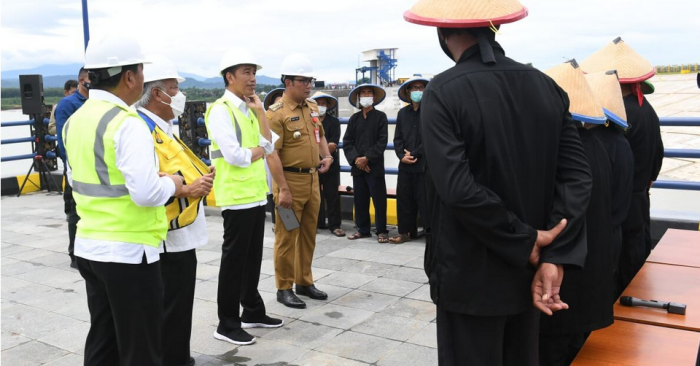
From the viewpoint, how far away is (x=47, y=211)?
9.22 m

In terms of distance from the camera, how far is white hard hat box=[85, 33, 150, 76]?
2506mm

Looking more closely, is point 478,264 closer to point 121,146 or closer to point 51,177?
point 121,146

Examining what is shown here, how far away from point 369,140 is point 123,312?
4857mm

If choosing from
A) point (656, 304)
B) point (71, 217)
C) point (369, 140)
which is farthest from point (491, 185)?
point (369, 140)

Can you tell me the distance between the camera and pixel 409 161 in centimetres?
670

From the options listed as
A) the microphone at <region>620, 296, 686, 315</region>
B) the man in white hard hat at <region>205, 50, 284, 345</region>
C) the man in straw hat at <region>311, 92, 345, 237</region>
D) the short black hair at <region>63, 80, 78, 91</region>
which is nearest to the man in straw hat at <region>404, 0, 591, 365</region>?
the microphone at <region>620, 296, 686, 315</region>

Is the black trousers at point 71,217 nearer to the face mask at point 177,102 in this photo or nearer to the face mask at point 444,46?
the face mask at point 177,102

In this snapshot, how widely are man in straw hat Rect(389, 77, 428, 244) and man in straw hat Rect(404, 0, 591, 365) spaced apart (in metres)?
4.63

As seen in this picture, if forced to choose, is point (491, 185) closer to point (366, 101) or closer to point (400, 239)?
point (400, 239)

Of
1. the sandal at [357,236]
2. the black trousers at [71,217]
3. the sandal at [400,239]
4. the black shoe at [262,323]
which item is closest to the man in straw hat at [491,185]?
the black shoe at [262,323]

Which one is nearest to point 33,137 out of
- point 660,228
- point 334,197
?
point 334,197

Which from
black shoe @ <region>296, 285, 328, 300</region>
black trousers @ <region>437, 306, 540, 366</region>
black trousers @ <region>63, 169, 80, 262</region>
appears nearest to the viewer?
black trousers @ <region>437, 306, 540, 366</region>

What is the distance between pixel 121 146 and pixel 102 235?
1.27 ft

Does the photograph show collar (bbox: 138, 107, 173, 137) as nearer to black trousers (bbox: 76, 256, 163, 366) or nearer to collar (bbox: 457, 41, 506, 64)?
black trousers (bbox: 76, 256, 163, 366)
